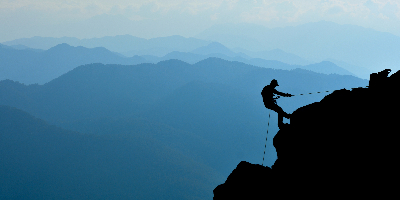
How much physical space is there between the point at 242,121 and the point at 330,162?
16969cm

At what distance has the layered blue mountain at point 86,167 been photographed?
96388 mm

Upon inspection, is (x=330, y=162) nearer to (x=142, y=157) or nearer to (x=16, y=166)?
(x=142, y=157)

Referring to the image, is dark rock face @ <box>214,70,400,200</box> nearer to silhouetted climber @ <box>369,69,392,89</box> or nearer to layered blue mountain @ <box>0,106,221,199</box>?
silhouetted climber @ <box>369,69,392,89</box>

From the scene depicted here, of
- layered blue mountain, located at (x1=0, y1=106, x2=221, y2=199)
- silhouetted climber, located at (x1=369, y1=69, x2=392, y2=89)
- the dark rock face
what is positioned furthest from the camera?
layered blue mountain, located at (x1=0, y1=106, x2=221, y2=199)

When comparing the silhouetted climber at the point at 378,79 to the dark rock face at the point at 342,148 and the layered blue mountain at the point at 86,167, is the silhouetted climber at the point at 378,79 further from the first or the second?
the layered blue mountain at the point at 86,167

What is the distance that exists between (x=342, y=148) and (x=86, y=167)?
114m

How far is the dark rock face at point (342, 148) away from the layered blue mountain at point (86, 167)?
93.4 m

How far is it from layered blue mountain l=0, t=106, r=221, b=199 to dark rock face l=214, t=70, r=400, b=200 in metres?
93.4

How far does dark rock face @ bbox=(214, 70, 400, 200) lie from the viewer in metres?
8.88

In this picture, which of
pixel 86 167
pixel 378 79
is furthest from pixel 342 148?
pixel 86 167

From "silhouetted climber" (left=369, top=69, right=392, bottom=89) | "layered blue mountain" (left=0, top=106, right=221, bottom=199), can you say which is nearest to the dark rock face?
"silhouetted climber" (left=369, top=69, right=392, bottom=89)

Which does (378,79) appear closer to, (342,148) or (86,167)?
(342,148)

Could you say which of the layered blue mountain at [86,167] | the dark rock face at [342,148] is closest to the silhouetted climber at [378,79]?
the dark rock face at [342,148]

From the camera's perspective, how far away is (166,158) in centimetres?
11938
